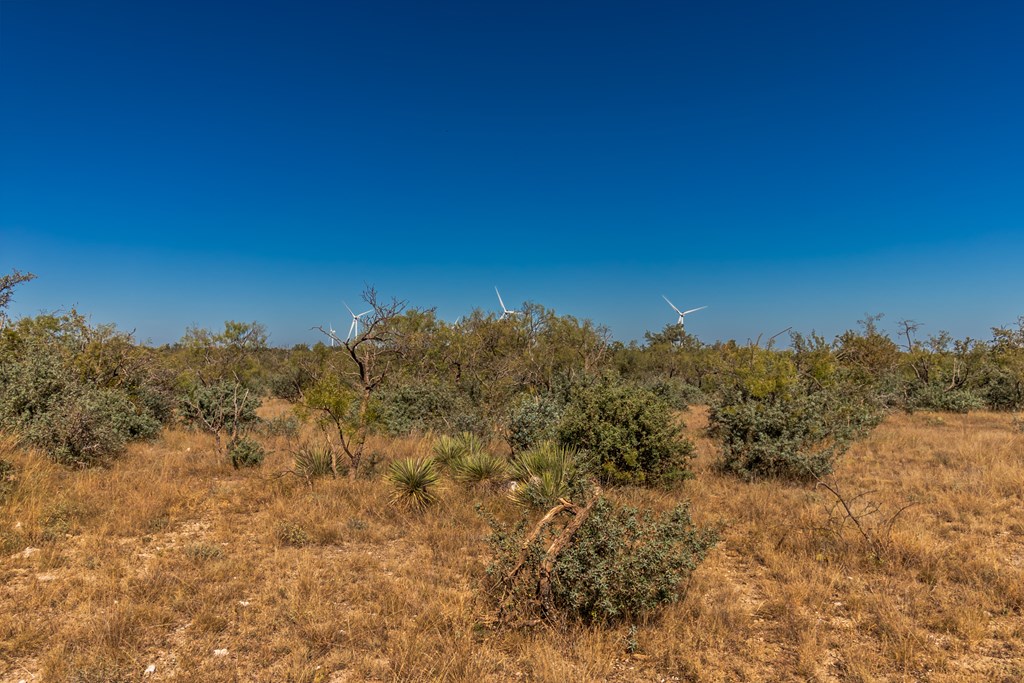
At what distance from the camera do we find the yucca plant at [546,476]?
7492 mm

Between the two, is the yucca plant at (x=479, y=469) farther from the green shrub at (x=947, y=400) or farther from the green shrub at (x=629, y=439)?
the green shrub at (x=947, y=400)

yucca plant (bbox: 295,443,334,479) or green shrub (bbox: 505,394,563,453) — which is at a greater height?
green shrub (bbox: 505,394,563,453)

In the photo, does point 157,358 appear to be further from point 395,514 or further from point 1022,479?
point 1022,479

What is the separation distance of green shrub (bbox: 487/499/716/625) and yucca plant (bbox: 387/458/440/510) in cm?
322

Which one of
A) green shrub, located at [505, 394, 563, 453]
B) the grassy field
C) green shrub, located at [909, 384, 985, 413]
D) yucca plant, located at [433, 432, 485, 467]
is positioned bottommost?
the grassy field

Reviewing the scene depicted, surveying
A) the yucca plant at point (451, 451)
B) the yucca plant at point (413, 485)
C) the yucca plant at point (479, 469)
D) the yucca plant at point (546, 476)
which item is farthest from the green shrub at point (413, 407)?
the yucca plant at point (546, 476)

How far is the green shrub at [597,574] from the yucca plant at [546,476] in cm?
143

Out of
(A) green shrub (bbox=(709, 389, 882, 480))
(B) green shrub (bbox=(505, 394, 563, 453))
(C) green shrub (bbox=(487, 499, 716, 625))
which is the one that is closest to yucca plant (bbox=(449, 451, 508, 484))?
(B) green shrub (bbox=(505, 394, 563, 453))

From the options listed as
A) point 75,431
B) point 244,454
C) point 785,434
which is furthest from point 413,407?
point 785,434

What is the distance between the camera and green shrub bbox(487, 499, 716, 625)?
4836 mm

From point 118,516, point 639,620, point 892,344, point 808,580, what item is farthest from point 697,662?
point 892,344

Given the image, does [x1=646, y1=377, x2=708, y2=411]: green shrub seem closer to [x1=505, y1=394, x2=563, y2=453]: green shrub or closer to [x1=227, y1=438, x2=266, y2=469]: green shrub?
[x1=505, y1=394, x2=563, y2=453]: green shrub

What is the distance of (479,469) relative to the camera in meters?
9.27

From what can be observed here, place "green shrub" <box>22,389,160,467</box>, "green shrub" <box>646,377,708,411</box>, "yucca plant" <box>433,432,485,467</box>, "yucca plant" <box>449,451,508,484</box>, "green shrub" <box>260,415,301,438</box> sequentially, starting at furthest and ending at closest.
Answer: "green shrub" <box>646,377,708,411</box>, "green shrub" <box>260,415,301,438</box>, "yucca plant" <box>433,432,485,467</box>, "green shrub" <box>22,389,160,467</box>, "yucca plant" <box>449,451,508,484</box>
